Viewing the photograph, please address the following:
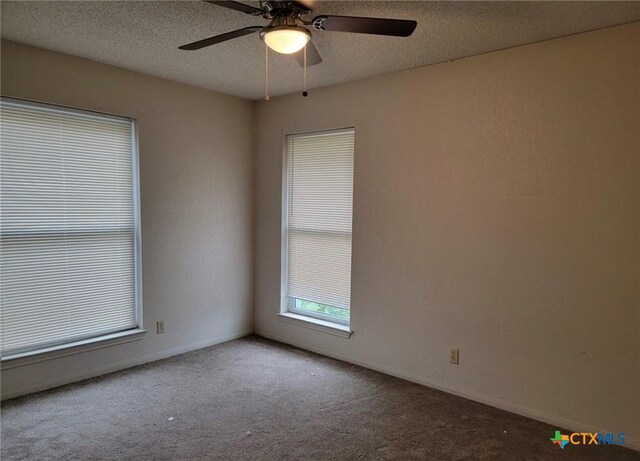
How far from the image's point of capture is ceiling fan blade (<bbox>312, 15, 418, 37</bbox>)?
1902 millimetres

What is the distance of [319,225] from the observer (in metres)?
4.05

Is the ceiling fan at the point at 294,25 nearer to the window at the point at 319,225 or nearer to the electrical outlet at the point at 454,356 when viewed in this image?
the window at the point at 319,225

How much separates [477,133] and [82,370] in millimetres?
3478

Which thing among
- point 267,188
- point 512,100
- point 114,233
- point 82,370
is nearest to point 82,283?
point 114,233

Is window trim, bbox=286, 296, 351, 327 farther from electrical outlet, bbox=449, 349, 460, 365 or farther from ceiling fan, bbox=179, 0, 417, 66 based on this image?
ceiling fan, bbox=179, 0, 417, 66

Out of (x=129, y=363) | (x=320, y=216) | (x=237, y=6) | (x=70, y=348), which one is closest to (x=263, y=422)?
(x=129, y=363)

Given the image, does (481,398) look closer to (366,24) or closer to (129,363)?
(366,24)

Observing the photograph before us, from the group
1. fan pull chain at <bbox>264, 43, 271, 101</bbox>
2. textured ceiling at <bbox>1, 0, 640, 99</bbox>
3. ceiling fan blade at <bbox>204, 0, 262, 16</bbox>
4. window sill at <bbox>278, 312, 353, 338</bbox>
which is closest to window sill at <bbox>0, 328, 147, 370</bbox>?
window sill at <bbox>278, 312, 353, 338</bbox>

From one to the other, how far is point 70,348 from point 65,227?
3.03 ft

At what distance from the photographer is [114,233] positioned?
3523 mm

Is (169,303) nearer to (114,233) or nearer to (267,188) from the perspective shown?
(114,233)

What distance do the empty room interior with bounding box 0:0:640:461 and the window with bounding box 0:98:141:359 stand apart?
0.05 ft

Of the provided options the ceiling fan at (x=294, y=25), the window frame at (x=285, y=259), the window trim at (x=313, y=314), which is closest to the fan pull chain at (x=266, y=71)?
the window frame at (x=285, y=259)

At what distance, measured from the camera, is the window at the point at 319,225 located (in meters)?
3.85
